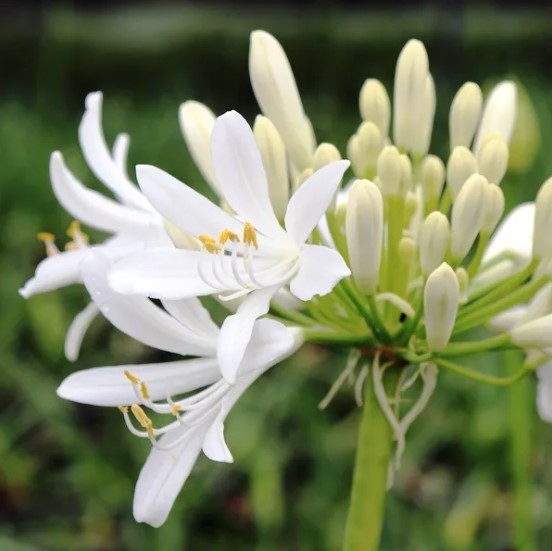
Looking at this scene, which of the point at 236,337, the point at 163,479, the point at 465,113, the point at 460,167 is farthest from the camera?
the point at 465,113

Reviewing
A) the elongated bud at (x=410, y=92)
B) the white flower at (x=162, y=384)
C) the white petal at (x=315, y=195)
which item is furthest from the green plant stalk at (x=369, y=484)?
the elongated bud at (x=410, y=92)

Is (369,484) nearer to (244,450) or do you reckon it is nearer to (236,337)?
(236,337)

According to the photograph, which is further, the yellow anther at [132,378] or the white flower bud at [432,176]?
the white flower bud at [432,176]

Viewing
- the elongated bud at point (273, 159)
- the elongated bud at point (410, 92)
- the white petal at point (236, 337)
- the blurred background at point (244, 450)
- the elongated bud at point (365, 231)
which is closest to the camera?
the white petal at point (236, 337)

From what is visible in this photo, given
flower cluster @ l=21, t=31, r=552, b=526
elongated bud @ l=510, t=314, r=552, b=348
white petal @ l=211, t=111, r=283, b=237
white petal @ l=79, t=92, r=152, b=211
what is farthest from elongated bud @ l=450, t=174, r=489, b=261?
white petal @ l=79, t=92, r=152, b=211

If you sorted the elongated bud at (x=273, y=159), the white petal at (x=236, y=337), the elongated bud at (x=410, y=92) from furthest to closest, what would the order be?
the elongated bud at (x=410, y=92) → the elongated bud at (x=273, y=159) → the white petal at (x=236, y=337)

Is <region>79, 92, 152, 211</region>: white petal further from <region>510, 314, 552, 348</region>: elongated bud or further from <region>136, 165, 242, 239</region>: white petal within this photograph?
<region>510, 314, 552, 348</region>: elongated bud

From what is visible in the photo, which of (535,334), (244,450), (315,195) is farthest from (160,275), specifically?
(244,450)

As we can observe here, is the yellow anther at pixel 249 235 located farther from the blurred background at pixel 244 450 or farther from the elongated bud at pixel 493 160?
the blurred background at pixel 244 450
